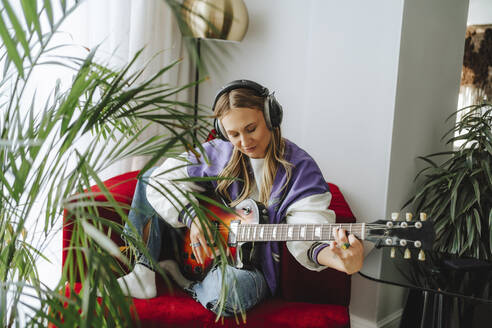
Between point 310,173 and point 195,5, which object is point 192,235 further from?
point 195,5

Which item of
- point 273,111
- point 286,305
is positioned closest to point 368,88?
point 273,111

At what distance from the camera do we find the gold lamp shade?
80.4 inches

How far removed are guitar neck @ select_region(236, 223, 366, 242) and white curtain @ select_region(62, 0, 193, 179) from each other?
0.86 m

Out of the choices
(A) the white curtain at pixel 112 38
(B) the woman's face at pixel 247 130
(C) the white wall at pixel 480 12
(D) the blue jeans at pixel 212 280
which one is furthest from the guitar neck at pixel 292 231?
(C) the white wall at pixel 480 12

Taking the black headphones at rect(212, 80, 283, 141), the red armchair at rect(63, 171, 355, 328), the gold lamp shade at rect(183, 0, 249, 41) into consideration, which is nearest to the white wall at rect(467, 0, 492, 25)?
the gold lamp shade at rect(183, 0, 249, 41)

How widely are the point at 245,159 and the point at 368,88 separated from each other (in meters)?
0.74

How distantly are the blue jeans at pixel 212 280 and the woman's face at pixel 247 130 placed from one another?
0.99ft

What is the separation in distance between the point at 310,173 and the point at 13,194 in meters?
0.90

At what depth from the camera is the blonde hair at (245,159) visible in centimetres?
138

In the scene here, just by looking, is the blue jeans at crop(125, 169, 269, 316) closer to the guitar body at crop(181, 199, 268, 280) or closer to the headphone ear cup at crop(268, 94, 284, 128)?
the guitar body at crop(181, 199, 268, 280)

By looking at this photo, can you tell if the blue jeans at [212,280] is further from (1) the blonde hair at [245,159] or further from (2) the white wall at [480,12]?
(2) the white wall at [480,12]

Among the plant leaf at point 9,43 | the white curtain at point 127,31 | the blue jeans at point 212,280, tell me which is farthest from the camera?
the white curtain at point 127,31

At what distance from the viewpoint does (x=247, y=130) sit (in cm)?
138

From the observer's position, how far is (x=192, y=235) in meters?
1.43
